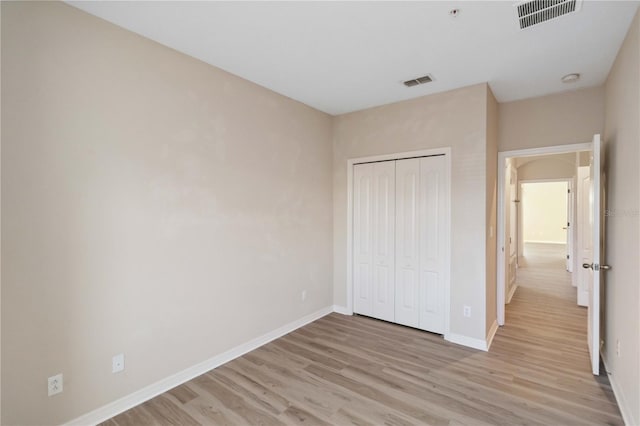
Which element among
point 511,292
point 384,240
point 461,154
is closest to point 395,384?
point 384,240

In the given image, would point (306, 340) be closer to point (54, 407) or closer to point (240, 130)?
point (54, 407)

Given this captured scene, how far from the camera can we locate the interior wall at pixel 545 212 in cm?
1284

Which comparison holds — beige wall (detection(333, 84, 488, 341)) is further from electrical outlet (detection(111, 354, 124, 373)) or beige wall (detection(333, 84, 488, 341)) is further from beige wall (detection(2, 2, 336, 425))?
electrical outlet (detection(111, 354, 124, 373))

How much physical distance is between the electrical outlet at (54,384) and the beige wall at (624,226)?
11.7ft

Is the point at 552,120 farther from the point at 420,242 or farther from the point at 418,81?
the point at 420,242

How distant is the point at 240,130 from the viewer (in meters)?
3.09

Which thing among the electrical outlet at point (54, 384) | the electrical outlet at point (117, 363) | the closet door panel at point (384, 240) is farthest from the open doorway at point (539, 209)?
the electrical outlet at point (54, 384)

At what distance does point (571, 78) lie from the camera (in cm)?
302

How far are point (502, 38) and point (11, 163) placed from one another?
3.42m

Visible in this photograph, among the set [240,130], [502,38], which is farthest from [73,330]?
[502,38]

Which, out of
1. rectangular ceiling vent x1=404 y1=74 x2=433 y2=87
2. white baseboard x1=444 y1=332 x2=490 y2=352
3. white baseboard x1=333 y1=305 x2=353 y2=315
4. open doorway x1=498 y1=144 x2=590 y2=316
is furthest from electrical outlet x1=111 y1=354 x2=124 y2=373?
open doorway x1=498 y1=144 x2=590 y2=316

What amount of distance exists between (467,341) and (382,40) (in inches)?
122

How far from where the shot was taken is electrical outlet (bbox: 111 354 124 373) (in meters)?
2.20

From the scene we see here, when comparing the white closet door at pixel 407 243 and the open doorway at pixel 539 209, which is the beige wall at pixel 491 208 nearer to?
the open doorway at pixel 539 209
